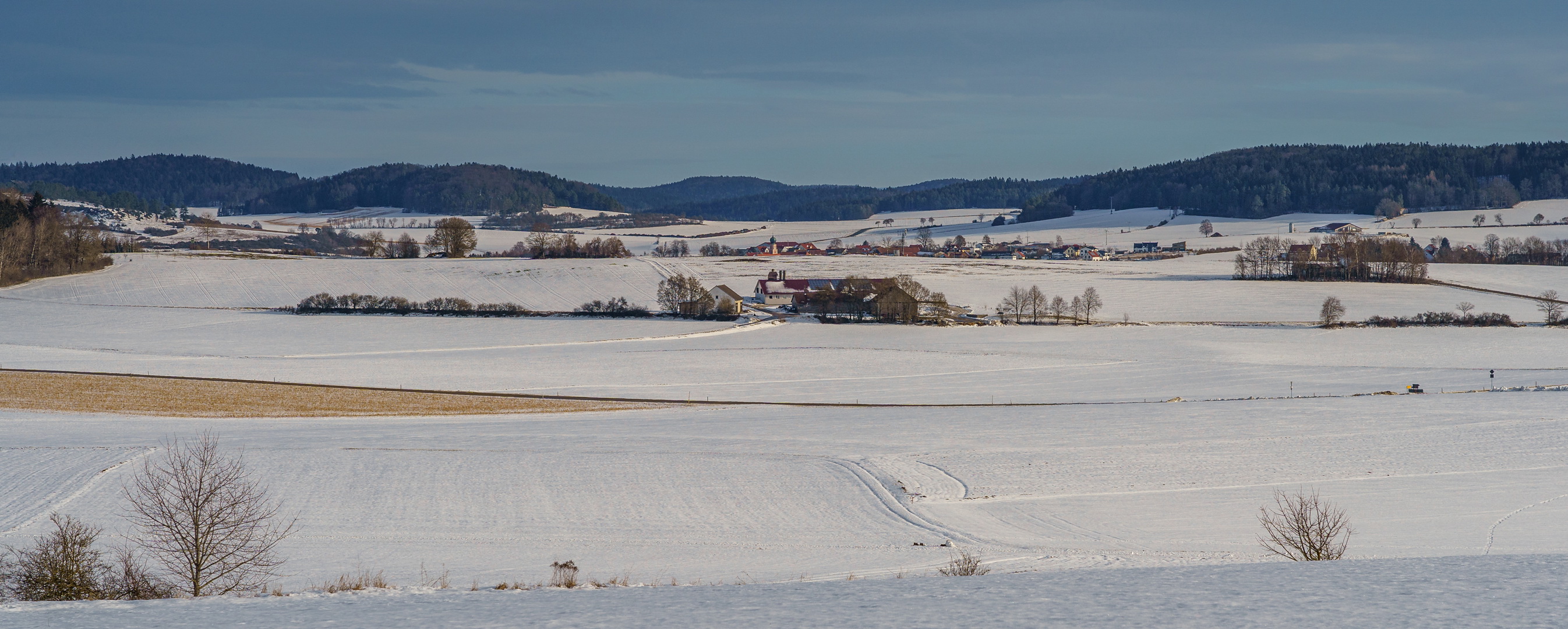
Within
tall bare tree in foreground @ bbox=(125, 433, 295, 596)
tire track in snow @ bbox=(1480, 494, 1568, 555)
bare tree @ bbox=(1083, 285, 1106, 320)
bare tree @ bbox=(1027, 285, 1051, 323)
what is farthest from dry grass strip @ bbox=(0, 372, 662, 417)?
bare tree @ bbox=(1083, 285, 1106, 320)

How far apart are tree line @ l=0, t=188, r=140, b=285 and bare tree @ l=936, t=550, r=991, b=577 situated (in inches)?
3108

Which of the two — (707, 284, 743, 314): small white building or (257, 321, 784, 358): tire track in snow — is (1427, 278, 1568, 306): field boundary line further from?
(707, 284, 743, 314): small white building

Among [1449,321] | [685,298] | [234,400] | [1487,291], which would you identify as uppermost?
[1487,291]

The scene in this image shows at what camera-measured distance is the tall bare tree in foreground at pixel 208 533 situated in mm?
13188

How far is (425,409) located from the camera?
3441 centimetres

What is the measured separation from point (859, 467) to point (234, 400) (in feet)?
73.1

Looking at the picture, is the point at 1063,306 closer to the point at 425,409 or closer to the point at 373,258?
the point at 425,409

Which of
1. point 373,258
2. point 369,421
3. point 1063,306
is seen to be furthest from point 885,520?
point 373,258

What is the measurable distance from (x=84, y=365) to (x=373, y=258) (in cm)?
5329

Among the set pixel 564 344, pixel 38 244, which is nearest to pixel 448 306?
pixel 564 344

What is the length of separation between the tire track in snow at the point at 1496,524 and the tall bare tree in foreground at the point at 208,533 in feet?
56.7

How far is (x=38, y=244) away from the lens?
7700 centimetres

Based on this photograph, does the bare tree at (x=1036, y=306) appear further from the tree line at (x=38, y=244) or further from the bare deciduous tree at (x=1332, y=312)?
the tree line at (x=38, y=244)

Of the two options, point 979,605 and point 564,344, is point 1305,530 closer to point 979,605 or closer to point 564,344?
point 979,605
